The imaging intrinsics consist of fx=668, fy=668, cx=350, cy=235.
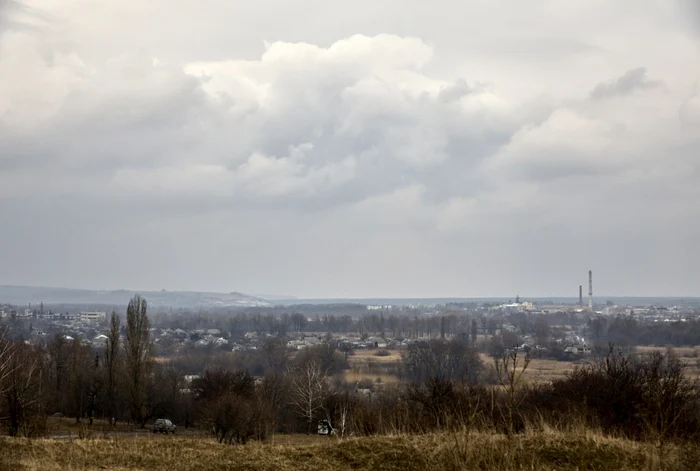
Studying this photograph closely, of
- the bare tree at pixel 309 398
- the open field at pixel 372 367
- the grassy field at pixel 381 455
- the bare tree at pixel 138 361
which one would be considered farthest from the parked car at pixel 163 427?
the open field at pixel 372 367

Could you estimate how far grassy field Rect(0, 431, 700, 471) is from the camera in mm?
10406

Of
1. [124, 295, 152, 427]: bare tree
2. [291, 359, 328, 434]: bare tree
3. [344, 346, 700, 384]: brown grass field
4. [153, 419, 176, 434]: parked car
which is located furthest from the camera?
[344, 346, 700, 384]: brown grass field

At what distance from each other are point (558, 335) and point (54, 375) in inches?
3879

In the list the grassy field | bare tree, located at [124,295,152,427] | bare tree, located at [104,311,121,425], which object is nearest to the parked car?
bare tree, located at [124,295,152,427]

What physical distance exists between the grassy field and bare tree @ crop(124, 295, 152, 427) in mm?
35713

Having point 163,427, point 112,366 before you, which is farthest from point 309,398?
point 112,366

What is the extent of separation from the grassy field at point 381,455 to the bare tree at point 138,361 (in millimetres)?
35713

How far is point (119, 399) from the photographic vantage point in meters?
47.3

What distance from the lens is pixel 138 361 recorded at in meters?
48.3

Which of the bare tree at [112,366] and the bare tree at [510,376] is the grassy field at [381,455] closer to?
the bare tree at [510,376]

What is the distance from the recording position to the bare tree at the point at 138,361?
46.5 metres

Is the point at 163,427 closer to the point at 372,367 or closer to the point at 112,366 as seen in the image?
the point at 112,366

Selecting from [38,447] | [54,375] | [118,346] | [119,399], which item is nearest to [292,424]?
[119,399]

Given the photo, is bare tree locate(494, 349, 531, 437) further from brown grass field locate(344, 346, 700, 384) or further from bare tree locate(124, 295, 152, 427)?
brown grass field locate(344, 346, 700, 384)
